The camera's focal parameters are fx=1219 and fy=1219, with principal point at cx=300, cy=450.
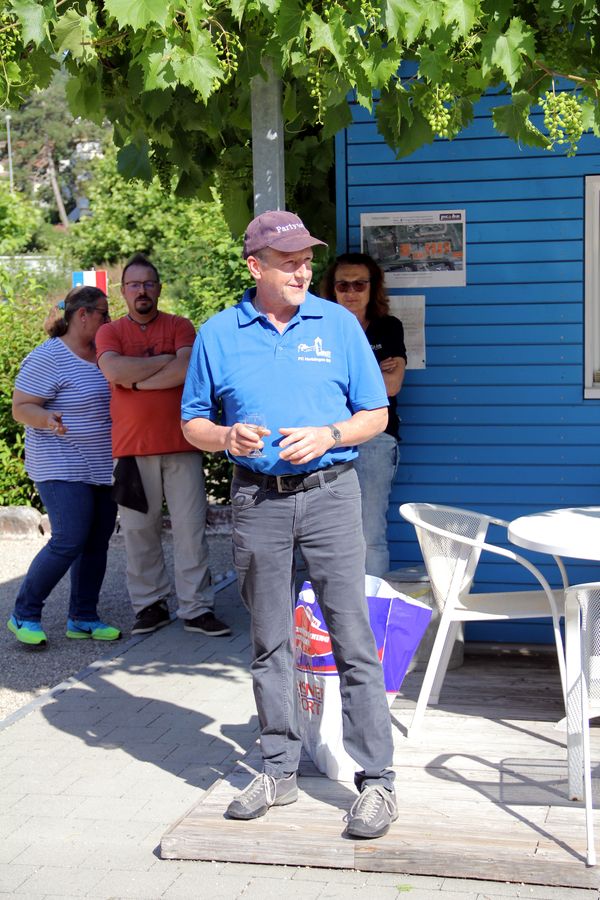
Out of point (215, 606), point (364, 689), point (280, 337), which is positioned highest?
point (280, 337)

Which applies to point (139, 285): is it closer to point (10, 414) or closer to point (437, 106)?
point (437, 106)

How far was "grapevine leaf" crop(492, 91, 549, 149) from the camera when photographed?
4.28 meters

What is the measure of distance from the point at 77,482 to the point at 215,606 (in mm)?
1483

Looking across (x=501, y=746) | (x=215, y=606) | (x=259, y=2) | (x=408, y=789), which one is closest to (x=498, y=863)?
(x=408, y=789)

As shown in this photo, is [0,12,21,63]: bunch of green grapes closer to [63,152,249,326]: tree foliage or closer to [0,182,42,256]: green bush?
[0,182,42,256]: green bush

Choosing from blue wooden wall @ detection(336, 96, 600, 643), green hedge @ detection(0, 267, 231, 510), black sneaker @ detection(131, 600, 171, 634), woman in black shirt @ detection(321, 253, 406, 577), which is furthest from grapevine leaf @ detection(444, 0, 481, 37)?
green hedge @ detection(0, 267, 231, 510)

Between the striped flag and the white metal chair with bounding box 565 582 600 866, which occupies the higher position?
the striped flag

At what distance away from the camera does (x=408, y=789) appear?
433 centimetres

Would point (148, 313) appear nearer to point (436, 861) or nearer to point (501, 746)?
point (501, 746)

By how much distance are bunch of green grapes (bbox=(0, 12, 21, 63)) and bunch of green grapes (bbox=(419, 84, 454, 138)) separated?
1419mm

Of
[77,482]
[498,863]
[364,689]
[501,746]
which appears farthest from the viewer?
[77,482]

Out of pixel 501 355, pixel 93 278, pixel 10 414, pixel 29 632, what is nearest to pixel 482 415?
pixel 501 355

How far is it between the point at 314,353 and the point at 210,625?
336cm

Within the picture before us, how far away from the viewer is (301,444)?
3752 millimetres
